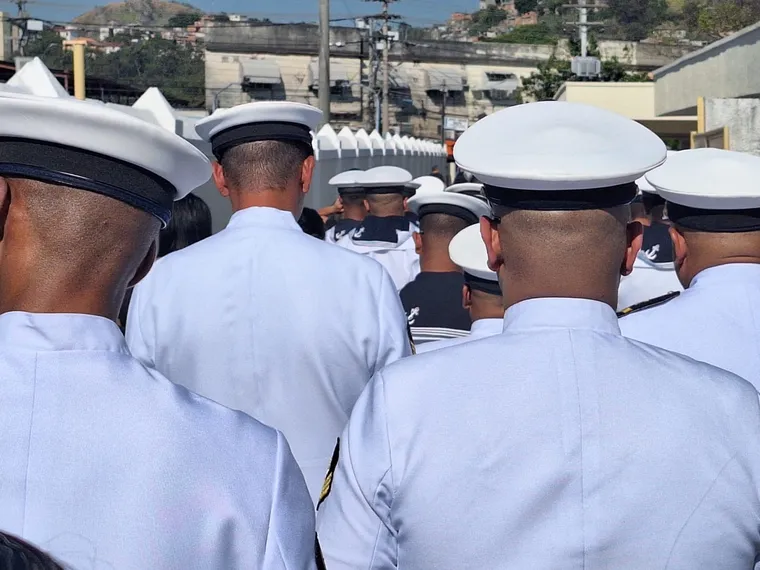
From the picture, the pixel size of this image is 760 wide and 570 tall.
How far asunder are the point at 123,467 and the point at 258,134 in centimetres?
219

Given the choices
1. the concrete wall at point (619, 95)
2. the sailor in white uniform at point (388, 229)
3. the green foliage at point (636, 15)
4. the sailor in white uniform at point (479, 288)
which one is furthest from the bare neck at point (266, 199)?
the green foliage at point (636, 15)

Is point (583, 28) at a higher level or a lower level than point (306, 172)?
higher

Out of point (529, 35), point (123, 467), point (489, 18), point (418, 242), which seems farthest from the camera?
point (489, 18)

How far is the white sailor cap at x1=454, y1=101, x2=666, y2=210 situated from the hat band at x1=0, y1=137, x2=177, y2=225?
0.67 m

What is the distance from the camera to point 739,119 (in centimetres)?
1169

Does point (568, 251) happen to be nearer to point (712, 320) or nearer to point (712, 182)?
point (712, 320)

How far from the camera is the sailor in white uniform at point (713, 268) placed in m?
3.21

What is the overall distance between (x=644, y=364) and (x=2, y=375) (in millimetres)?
1106

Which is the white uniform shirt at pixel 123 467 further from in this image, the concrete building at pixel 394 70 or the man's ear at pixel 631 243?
the concrete building at pixel 394 70

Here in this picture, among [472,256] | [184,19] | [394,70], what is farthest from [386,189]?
[184,19]

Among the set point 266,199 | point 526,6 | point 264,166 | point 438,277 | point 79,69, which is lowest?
point 438,277

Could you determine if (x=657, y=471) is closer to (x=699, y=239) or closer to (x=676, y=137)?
(x=699, y=239)

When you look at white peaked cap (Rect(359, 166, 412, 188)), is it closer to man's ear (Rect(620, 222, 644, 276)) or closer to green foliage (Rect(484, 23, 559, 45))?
man's ear (Rect(620, 222, 644, 276))

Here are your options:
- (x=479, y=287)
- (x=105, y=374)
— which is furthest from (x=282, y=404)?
(x=105, y=374)
